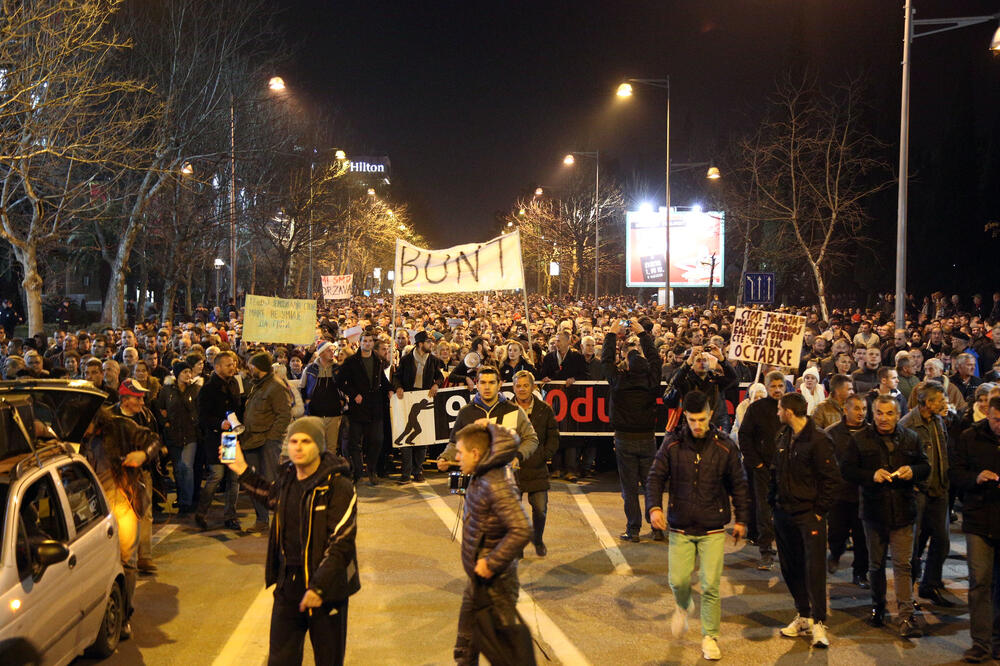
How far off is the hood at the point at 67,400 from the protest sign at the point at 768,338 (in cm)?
788

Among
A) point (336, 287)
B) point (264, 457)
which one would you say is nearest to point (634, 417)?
point (264, 457)

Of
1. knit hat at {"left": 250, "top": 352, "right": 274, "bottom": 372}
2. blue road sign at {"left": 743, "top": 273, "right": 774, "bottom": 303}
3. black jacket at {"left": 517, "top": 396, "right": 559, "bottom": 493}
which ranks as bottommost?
black jacket at {"left": 517, "top": 396, "right": 559, "bottom": 493}

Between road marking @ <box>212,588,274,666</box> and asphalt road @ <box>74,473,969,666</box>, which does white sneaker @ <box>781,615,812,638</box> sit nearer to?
asphalt road @ <box>74,473,969,666</box>

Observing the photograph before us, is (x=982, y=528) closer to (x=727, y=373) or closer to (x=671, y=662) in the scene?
(x=671, y=662)

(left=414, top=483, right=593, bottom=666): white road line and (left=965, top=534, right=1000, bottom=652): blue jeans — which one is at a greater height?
(left=965, top=534, right=1000, bottom=652): blue jeans

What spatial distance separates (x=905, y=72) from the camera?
1794 centimetres

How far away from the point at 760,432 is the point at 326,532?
16.6 ft

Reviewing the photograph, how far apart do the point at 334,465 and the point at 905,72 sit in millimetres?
16133

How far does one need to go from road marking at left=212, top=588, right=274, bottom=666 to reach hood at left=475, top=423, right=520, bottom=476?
2.41 m

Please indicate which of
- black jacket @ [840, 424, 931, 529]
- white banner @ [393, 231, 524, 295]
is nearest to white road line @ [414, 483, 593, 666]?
black jacket @ [840, 424, 931, 529]

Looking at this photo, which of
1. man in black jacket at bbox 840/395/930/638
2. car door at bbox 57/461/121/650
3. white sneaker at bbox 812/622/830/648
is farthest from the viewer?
man in black jacket at bbox 840/395/930/638

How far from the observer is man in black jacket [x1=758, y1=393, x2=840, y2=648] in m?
7.05

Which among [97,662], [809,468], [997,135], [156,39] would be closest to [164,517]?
[97,662]

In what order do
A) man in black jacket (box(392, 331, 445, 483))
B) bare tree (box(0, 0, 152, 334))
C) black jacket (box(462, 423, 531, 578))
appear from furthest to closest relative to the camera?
bare tree (box(0, 0, 152, 334))
man in black jacket (box(392, 331, 445, 483))
black jacket (box(462, 423, 531, 578))
